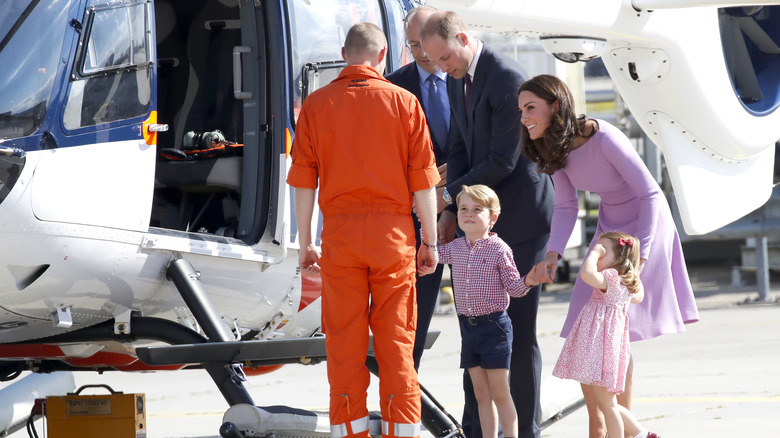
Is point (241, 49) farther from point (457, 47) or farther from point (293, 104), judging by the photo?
point (457, 47)

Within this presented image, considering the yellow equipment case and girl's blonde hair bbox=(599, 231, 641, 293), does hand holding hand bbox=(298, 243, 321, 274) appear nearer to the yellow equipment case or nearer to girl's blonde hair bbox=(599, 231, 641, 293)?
girl's blonde hair bbox=(599, 231, 641, 293)

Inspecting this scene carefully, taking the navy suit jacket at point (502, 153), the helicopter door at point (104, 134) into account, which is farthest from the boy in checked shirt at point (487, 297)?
the helicopter door at point (104, 134)

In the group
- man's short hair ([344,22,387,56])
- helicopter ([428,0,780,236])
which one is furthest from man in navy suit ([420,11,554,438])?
helicopter ([428,0,780,236])

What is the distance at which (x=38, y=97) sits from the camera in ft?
13.4

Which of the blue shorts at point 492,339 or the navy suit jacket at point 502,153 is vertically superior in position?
the navy suit jacket at point 502,153

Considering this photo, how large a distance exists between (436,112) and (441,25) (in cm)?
81

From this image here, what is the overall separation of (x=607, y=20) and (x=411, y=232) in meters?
2.08

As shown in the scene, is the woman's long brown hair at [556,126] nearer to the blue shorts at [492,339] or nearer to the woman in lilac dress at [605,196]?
the woman in lilac dress at [605,196]

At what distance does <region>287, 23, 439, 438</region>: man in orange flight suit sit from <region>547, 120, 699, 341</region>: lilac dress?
68cm

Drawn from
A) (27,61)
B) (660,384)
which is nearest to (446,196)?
(27,61)

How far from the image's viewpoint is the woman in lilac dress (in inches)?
165

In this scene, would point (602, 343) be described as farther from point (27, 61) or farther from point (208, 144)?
point (27, 61)

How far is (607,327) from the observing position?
415 cm

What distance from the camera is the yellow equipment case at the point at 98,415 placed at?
4988 mm
